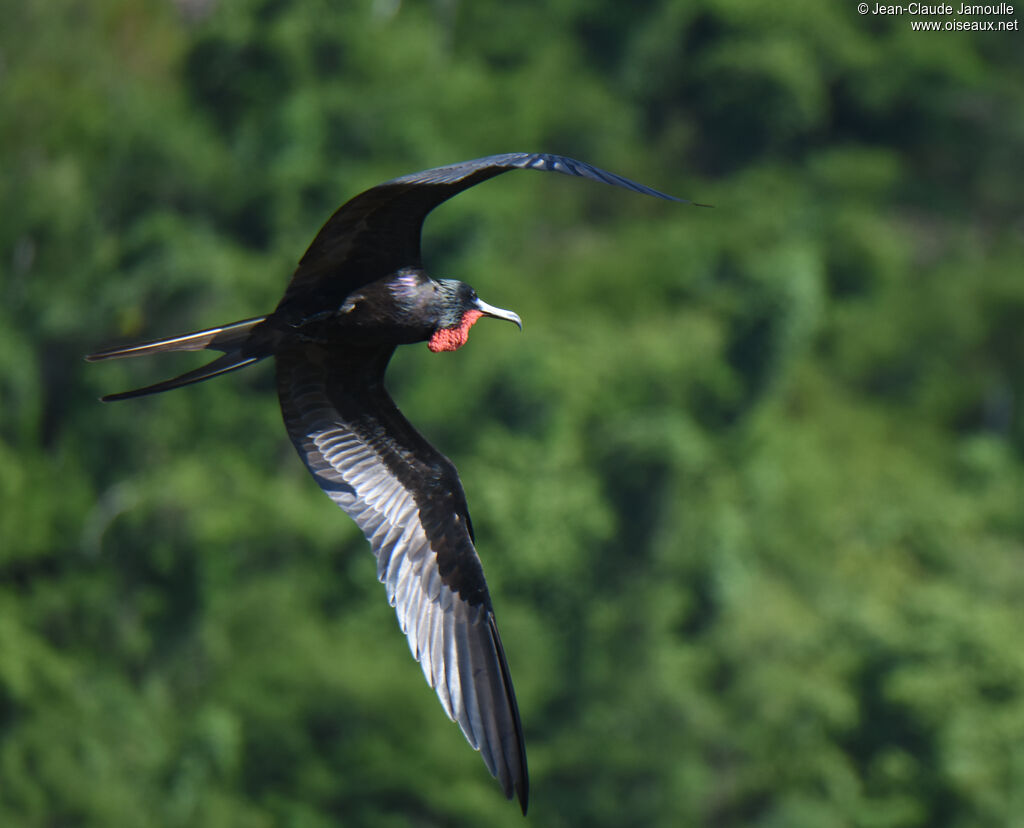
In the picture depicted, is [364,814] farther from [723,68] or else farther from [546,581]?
[723,68]

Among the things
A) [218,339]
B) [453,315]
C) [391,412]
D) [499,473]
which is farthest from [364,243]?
[499,473]

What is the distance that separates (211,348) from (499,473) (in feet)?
92.7

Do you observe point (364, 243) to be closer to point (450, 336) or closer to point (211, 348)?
point (450, 336)

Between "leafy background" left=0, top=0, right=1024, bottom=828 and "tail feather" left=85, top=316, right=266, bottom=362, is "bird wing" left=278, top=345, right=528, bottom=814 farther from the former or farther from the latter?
"leafy background" left=0, top=0, right=1024, bottom=828

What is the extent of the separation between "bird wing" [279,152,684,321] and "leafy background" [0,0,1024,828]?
22966 millimetres

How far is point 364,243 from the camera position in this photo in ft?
27.5

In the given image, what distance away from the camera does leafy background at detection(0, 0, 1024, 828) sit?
32.2 meters

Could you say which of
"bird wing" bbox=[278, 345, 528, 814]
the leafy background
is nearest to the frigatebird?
"bird wing" bbox=[278, 345, 528, 814]

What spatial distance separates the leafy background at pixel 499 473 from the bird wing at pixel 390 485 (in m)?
22.4

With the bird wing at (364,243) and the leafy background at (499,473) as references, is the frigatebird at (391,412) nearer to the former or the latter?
the bird wing at (364,243)

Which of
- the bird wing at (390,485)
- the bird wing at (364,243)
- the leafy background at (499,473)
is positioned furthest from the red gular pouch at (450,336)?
the leafy background at (499,473)

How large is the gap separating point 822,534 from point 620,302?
26.0ft

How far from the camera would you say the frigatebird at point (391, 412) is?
8.28 meters

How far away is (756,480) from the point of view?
40.0 metres
